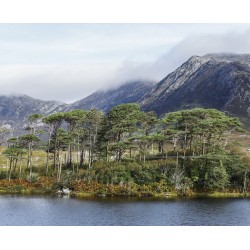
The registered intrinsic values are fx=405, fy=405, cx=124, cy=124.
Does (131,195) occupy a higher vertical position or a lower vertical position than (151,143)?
lower

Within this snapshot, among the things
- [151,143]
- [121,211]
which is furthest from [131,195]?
[151,143]

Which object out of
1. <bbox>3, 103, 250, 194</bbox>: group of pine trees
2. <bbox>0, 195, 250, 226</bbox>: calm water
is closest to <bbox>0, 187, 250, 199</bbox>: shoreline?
<bbox>3, 103, 250, 194</bbox>: group of pine trees

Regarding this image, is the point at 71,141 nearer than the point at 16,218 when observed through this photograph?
No

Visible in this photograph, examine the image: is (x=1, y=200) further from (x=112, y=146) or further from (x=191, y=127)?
(x=191, y=127)

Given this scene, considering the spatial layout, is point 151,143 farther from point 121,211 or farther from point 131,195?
point 121,211

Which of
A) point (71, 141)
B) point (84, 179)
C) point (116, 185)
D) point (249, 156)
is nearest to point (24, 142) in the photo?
point (71, 141)
